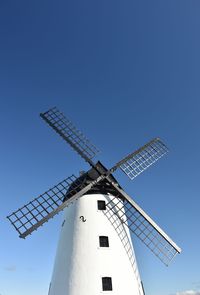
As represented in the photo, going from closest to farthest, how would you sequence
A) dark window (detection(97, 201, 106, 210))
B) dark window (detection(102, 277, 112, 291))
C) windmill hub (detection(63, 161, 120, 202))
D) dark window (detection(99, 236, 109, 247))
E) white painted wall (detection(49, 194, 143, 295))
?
dark window (detection(102, 277, 112, 291)) → white painted wall (detection(49, 194, 143, 295)) → dark window (detection(99, 236, 109, 247)) → dark window (detection(97, 201, 106, 210)) → windmill hub (detection(63, 161, 120, 202))

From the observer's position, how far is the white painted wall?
11.0 meters

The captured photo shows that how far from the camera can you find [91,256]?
11602 millimetres

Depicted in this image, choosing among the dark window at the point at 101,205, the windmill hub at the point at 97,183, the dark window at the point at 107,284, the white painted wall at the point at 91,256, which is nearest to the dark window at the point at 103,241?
the white painted wall at the point at 91,256

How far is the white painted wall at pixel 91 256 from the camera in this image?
11.0 metres

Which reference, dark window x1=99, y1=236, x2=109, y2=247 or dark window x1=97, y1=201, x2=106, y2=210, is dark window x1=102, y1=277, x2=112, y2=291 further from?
dark window x1=97, y1=201, x2=106, y2=210

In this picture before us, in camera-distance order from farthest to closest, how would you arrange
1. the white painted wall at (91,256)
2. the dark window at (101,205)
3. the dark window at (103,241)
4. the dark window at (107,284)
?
1. the dark window at (101,205)
2. the dark window at (103,241)
3. the white painted wall at (91,256)
4. the dark window at (107,284)

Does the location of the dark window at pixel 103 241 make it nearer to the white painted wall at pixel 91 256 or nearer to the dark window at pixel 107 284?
the white painted wall at pixel 91 256

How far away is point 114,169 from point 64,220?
4575 millimetres

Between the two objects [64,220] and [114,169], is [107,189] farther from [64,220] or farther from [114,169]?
[64,220]

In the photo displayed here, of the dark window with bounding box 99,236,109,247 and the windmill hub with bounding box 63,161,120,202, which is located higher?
the windmill hub with bounding box 63,161,120,202

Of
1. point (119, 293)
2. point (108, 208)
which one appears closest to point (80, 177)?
point (108, 208)

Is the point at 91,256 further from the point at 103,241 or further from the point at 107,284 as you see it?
the point at 107,284

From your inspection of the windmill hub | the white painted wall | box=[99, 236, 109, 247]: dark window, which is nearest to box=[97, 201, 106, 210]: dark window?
the white painted wall

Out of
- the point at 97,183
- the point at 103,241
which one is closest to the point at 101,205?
the point at 97,183
